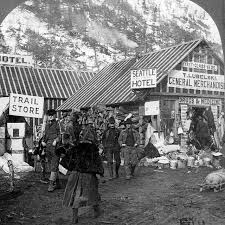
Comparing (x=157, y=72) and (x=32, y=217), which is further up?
(x=157, y=72)

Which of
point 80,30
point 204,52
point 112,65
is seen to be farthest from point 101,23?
point 112,65

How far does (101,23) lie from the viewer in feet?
26.2

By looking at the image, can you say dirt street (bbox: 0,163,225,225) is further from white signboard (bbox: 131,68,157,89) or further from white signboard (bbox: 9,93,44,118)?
white signboard (bbox: 131,68,157,89)

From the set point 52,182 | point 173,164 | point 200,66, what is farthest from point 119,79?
point 52,182

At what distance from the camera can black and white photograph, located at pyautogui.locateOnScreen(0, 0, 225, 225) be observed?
17.9ft

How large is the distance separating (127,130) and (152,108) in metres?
3.55

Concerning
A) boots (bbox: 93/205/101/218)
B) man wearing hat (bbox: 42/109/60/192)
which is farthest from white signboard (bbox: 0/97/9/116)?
boots (bbox: 93/205/101/218)

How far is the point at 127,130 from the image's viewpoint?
8906 millimetres

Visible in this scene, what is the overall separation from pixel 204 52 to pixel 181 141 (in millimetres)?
2574

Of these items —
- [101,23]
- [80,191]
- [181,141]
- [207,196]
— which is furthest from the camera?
[181,141]

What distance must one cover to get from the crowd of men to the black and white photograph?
14 millimetres

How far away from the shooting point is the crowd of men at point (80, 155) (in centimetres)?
530

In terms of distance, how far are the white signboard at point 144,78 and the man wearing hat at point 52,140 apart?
475 cm

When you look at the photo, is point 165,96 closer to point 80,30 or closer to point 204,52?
point 204,52
